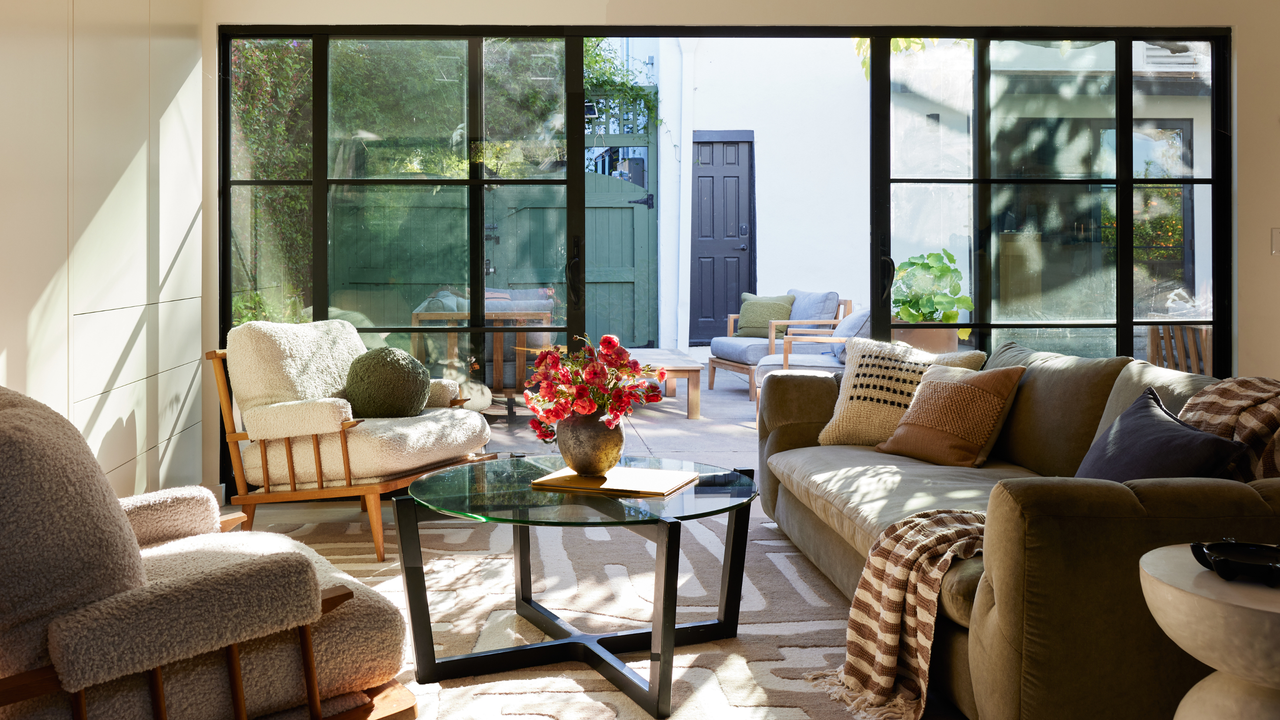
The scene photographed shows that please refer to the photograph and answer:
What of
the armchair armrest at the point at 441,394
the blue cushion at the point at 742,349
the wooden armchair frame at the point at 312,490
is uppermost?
the blue cushion at the point at 742,349

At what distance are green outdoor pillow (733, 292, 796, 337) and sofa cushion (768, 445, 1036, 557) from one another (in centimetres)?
426

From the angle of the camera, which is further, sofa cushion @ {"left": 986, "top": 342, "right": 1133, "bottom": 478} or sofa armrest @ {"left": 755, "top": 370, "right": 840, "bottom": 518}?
sofa armrest @ {"left": 755, "top": 370, "right": 840, "bottom": 518}

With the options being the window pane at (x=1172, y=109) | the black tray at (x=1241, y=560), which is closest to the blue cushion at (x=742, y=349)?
the window pane at (x=1172, y=109)

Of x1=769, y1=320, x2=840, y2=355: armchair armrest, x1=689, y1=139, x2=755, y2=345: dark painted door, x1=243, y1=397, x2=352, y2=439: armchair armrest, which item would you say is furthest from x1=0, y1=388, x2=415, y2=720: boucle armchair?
x1=689, y1=139, x2=755, y2=345: dark painted door

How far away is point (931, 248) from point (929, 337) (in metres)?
0.42

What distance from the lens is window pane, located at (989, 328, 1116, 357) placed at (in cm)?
460

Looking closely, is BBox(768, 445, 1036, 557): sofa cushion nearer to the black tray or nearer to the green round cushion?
the black tray

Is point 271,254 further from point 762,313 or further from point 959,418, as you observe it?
point 762,313

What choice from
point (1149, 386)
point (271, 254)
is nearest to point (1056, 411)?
point (1149, 386)

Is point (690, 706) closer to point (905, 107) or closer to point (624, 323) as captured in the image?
point (905, 107)

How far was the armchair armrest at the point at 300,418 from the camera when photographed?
3.41 meters

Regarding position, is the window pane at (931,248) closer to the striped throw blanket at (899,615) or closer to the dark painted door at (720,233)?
the striped throw blanket at (899,615)

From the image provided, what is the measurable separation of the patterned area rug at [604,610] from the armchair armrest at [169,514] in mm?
614

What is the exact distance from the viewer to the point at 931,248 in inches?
179
